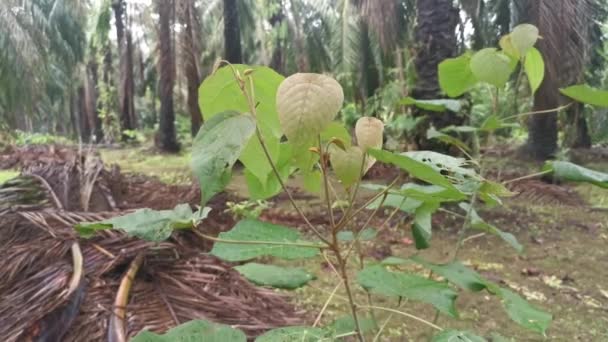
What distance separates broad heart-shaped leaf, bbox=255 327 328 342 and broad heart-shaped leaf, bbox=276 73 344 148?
0.22 m

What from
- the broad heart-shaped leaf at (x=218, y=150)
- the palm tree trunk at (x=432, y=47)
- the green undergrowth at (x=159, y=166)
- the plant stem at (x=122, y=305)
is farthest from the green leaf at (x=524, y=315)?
the green undergrowth at (x=159, y=166)

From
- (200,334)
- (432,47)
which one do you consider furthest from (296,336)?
(432,47)

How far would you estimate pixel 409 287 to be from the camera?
51 centimetres

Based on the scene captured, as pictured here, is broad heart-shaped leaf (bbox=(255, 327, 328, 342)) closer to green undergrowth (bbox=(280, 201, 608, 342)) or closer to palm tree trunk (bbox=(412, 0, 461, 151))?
green undergrowth (bbox=(280, 201, 608, 342))

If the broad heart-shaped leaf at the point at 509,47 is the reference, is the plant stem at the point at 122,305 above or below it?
below

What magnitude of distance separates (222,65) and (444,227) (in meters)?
2.41

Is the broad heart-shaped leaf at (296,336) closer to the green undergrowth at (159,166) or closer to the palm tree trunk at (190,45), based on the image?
the green undergrowth at (159,166)

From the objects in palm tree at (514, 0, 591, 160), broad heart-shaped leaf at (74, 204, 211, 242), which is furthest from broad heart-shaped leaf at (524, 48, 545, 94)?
palm tree at (514, 0, 591, 160)

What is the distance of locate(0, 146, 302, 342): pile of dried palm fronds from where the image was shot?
0.76 meters

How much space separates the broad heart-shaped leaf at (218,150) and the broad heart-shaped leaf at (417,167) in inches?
4.9

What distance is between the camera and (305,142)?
359mm

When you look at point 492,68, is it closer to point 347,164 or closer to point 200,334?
point 347,164

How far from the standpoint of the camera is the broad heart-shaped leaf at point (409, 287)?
0.49 m

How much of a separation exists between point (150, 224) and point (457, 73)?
0.46 metres
